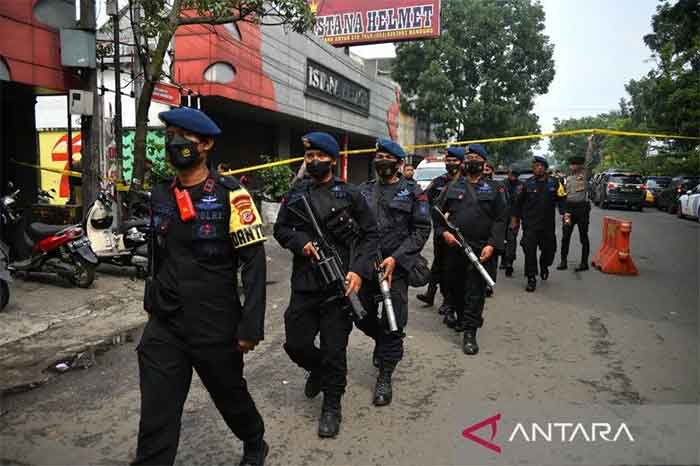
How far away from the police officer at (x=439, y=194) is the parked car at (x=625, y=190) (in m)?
19.4

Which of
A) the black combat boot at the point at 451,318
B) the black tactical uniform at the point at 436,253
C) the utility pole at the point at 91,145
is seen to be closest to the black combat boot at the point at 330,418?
the black combat boot at the point at 451,318

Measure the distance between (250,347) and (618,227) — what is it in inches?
306

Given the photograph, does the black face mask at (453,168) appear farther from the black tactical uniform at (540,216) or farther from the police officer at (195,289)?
the police officer at (195,289)

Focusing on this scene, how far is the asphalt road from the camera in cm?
311

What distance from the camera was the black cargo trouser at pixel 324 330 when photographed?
333cm

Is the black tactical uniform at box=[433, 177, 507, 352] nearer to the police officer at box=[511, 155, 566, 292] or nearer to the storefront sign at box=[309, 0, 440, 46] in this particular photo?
the police officer at box=[511, 155, 566, 292]

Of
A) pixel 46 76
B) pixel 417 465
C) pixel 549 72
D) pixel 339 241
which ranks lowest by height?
pixel 417 465

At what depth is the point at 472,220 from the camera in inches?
205

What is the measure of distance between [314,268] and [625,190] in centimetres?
2302

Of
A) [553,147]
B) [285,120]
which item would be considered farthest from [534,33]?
[553,147]

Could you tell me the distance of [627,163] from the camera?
45344 millimetres

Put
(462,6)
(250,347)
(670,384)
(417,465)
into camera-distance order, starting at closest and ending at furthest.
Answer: (250,347)
(417,465)
(670,384)
(462,6)

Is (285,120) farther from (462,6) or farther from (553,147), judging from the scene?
(553,147)

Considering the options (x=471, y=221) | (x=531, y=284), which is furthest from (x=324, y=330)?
(x=531, y=284)
